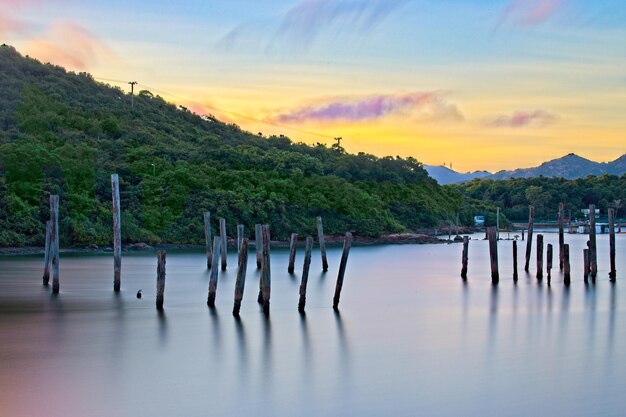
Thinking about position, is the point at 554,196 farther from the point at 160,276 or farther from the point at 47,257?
the point at 160,276

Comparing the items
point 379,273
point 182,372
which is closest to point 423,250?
point 379,273

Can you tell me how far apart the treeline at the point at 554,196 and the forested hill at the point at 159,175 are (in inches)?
974

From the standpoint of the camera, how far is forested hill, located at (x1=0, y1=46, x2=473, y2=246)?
64.6m

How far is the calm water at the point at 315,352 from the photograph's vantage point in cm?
1703

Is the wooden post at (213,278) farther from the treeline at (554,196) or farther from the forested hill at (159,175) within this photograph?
the treeline at (554,196)

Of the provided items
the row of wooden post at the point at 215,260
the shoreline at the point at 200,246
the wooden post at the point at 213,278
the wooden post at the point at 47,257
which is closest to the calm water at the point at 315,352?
the wooden post at the point at 213,278

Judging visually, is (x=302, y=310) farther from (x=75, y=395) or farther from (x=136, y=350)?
(x=75, y=395)

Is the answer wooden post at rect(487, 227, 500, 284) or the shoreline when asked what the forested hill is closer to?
the shoreline

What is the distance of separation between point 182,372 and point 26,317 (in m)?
8.94

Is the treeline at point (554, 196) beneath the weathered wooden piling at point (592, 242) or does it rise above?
above

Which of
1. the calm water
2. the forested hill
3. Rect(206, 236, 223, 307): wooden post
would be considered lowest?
the calm water

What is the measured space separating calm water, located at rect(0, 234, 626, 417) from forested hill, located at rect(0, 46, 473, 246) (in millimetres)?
27528

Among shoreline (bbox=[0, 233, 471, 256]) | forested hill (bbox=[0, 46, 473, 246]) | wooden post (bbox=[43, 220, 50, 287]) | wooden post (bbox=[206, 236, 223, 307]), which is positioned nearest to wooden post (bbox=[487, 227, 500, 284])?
wooden post (bbox=[206, 236, 223, 307])

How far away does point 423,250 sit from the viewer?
7300 cm
